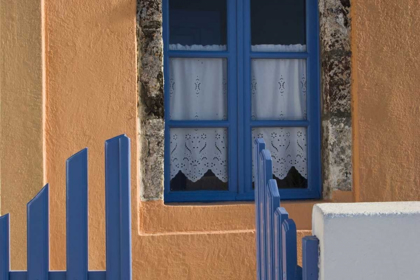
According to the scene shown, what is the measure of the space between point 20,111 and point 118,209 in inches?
71.0

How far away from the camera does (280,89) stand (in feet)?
12.9

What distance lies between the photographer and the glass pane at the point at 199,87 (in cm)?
383

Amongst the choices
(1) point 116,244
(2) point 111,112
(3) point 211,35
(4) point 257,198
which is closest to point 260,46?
(3) point 211,35

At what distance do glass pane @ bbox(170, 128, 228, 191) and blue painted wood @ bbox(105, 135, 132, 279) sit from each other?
74.5 inches

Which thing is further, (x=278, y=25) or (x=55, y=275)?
(x=278, y=25)

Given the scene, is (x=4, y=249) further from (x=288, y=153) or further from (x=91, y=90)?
(x=288, y=153)

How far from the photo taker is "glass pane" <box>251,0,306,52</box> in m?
3.92

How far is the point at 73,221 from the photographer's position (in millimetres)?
1886

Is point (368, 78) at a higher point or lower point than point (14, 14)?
lower

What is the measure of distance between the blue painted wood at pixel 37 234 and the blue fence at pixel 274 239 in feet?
2.64

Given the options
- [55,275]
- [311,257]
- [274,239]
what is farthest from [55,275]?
[311,257]

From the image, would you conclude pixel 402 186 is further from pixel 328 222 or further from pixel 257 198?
pixel 328 222

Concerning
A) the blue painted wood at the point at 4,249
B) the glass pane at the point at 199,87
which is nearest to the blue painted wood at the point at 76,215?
the blue painted wood at the point at 4,249

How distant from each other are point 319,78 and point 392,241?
254 cm
